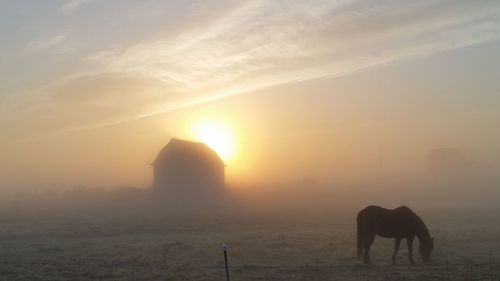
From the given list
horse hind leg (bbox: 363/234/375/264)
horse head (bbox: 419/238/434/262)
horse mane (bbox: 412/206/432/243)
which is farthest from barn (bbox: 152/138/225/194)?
horse head (bbox: 419/238/434/262)

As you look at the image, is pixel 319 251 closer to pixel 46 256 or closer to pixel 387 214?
pixel 387 214

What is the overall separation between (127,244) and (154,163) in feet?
159

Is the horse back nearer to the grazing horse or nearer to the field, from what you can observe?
the grazing horse

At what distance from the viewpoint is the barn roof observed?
74125 mm

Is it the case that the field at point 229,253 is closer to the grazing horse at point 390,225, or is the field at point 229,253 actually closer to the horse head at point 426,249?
the horse head at point 426,249

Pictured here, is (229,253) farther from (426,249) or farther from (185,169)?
(185,169)

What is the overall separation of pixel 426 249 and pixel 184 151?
56.2 m

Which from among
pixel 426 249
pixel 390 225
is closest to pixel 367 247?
pixel 390 225

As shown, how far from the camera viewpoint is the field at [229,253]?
56.9 feet

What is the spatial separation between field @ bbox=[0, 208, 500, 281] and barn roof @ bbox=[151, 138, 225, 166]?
119ft

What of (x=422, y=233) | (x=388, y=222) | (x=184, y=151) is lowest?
(x=422, y=233)

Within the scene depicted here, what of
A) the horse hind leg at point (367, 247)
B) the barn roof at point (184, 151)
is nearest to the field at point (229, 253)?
the horse hind leg at point (367, 247)

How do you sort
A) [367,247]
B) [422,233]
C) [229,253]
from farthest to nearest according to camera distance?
[229,253]
[422,233]
[367,247]

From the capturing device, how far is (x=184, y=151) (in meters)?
74.2
